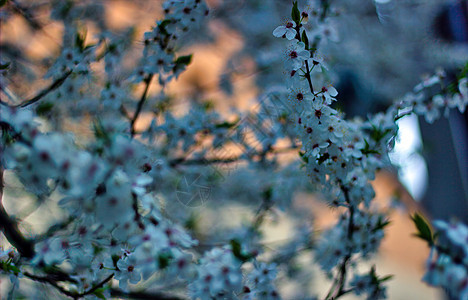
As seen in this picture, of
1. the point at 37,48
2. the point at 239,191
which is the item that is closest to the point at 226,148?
the point at 239,191

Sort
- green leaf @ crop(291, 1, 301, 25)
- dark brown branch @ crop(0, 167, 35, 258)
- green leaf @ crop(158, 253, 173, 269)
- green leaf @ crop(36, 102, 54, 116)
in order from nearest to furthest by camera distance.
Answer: green leaf @ crop(158, 253, 173, 269), green leaf @ crop(291, 1, 301, 25), dark brown branch @ crop(0, 167, 35, 258), green leaf @ crop(36, 102, 54, 116)

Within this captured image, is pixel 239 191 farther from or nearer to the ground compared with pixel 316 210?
nearer to the ground

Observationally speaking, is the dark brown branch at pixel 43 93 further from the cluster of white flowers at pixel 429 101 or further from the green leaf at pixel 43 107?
the cluster of white flowers at pixel 429 101

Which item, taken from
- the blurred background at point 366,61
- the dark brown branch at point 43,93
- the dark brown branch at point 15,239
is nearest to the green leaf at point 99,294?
the dark brown branch at point 15,239

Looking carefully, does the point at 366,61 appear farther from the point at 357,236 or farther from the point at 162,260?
the point at 162,260

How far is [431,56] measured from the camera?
240cm

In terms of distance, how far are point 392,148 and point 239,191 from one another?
3.82ft

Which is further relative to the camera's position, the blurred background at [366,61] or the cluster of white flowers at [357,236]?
the blurred background at [366,61]

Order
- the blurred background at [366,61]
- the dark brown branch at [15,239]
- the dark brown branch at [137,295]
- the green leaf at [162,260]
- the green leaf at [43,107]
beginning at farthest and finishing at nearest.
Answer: the blurred background at [366,61] → the green leaf at [43,107] → the dark brown branch at [137,295] → the dark brown branch at [15,239] → the green leaf at [162,260]

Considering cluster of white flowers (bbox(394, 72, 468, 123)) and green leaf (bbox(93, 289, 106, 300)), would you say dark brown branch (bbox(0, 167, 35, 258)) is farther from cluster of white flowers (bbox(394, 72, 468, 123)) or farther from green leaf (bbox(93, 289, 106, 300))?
cluster of white flowers (bbox(394, 72, 468, 123))

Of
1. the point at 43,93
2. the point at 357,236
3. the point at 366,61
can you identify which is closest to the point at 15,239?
the point at 43,93

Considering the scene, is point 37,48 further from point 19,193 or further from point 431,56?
point 431,56

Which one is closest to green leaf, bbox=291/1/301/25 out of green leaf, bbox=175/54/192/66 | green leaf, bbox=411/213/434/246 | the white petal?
the white petal

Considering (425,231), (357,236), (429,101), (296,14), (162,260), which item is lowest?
(162,260)
